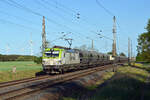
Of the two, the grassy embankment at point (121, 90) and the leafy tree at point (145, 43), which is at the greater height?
the leafy tree at point (145, 43)

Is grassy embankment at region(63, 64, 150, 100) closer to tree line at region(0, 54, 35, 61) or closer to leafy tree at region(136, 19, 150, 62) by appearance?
leafy tree at region(136, 19, 150, 62)

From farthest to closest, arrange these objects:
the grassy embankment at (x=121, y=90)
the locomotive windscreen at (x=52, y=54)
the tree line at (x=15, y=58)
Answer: the tree line at (x=15, y=58) → the locomotive windscreen at (x=52, y=54) → the grassy embankment at (x=121, y=90)

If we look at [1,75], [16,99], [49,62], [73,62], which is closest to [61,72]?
[49,62]

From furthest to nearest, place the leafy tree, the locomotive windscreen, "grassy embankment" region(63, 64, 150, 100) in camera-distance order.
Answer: the leafy tree → the locomotive windscreen → "grassy embankment" region(63, 64, 150, 100)

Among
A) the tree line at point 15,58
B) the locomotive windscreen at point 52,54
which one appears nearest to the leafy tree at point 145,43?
the locomotive windscreen at point 52,54

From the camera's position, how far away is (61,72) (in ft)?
86.2

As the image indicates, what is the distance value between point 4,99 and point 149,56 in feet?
107

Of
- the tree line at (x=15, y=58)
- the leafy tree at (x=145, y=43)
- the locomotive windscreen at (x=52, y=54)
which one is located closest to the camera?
the locomotive windscreen at (x=52, y=54)

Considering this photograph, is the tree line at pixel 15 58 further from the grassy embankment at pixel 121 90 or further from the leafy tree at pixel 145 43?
the grassy embankment at pixel 121 90

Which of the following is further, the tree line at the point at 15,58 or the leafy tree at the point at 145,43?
the tree line at the point at 15,58

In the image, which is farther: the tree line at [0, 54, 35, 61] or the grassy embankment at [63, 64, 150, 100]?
the tree line at [0, 54, 35, 61]

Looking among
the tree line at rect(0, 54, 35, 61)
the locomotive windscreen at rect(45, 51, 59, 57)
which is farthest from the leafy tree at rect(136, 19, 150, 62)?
the tree line at rect(0, 54, 35, 61)

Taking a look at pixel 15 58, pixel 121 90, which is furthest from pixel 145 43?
pixel 15 58

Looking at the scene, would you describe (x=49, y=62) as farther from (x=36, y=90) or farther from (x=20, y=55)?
(x=20, y=55)
